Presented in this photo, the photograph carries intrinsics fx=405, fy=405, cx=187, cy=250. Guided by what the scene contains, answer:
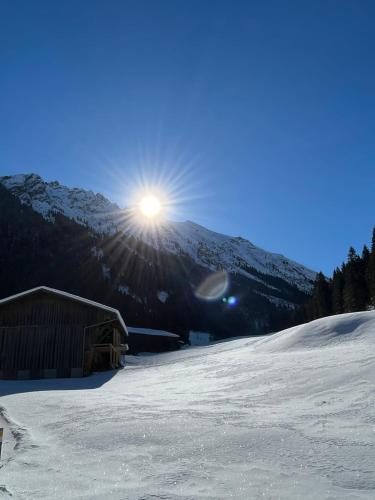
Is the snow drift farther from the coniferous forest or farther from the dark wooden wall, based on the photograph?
the coniferous forest

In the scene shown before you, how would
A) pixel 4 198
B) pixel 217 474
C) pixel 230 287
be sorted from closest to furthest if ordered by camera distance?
pixel 217 474 → pixel 4 198 → pixel 230 287

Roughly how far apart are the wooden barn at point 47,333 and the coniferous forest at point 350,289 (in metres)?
41.3

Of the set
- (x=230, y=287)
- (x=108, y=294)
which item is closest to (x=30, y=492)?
(x=108, y=294)

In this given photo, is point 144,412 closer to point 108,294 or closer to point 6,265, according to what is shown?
point 108,294

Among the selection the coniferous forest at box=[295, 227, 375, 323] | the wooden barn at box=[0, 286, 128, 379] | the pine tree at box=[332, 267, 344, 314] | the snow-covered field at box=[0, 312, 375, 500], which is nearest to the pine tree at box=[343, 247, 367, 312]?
the coniferous forest at box=[295, 227, 375, 323]

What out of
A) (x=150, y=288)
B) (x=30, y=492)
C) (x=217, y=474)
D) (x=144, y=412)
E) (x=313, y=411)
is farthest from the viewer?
(x=150, y=288)

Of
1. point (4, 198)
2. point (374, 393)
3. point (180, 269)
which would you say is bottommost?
point (374, 393)

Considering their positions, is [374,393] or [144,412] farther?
[144,412]

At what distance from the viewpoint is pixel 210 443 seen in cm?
575

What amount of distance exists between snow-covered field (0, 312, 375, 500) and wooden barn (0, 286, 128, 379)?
14382 millimetres

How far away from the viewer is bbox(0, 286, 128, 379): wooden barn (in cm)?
2480

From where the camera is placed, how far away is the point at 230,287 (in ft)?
497

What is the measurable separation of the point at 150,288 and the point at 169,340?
22.2 m

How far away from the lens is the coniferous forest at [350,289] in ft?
188
